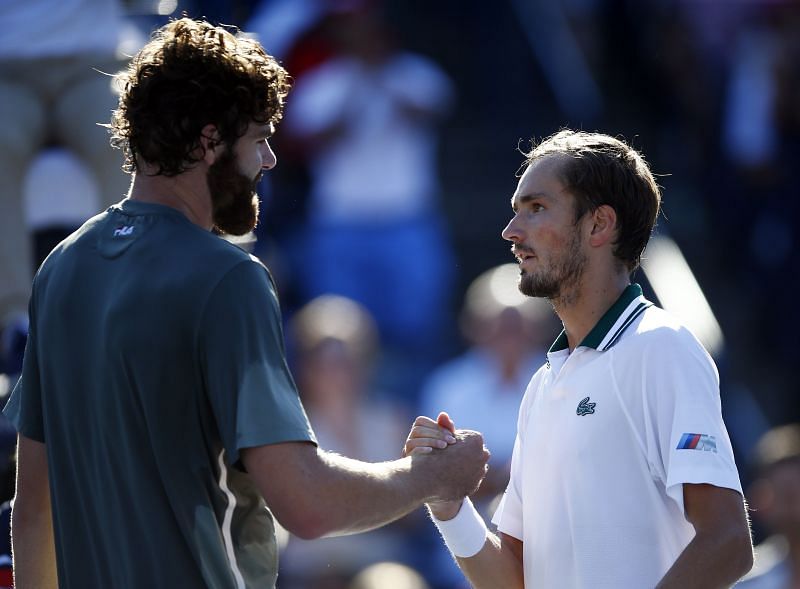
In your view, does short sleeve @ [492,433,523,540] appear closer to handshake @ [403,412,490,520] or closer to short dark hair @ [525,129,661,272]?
handshake @ [403,412,490,520]

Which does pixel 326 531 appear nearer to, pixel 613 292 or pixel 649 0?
pixel 613 292

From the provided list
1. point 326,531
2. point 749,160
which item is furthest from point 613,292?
point 749,160

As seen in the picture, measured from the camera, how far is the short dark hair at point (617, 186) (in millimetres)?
3453

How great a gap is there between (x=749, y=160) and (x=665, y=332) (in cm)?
650

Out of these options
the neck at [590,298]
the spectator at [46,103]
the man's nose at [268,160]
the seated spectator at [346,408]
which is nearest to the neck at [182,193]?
the man's nose at [268,160]

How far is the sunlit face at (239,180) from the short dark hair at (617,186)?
0.84 metres

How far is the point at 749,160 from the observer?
934cm

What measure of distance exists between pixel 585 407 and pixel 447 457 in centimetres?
35

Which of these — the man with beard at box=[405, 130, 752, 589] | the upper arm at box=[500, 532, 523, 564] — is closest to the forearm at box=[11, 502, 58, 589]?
the man with beard at box=[405, 130, 752, 589]

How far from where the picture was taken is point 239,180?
9.89 ft

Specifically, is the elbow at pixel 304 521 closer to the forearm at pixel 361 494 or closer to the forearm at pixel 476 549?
the forearm at pixel 361 494

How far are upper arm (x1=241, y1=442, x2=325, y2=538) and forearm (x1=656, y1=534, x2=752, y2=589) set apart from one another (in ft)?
2.67

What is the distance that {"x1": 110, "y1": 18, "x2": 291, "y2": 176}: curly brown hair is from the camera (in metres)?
2.91

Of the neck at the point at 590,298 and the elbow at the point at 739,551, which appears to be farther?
the neck at the point at 590,298
